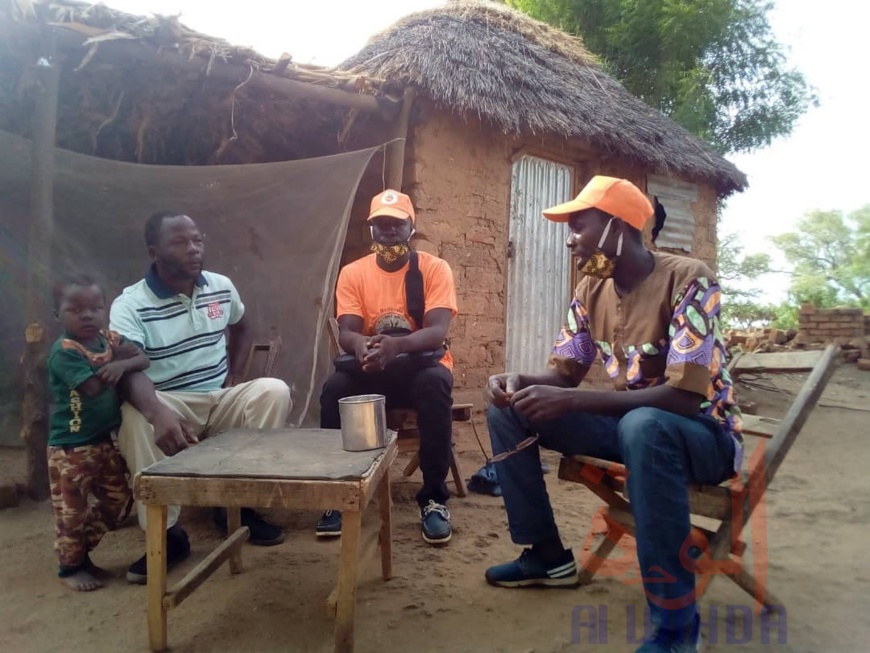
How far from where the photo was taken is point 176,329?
273 cm

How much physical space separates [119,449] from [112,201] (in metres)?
1.89

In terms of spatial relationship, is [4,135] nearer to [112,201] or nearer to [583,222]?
[112,201]

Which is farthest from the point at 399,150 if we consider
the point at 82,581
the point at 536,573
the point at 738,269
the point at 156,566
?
the point at 738,269

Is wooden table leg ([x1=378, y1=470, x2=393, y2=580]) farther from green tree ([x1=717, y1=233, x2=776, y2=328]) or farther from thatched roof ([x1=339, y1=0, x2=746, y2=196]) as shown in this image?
green tree ([x1=717, y1=233, x2=776, y2=328])

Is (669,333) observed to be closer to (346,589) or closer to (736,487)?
(736,487)

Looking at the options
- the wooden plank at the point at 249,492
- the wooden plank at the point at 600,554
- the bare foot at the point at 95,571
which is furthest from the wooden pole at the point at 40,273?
the wooden plank at the point at 600,554

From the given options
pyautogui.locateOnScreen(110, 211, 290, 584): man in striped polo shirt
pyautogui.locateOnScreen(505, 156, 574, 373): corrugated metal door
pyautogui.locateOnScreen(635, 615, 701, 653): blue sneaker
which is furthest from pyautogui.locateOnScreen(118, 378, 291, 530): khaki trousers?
pyautogui.locateOnScreen(505, 156, 574, 373): corrugated metal door

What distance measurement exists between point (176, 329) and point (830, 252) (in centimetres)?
3412

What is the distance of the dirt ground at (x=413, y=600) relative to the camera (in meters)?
1.90

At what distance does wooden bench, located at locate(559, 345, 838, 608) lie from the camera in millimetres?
1844

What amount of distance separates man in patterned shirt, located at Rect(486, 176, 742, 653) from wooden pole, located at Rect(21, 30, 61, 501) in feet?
8.05

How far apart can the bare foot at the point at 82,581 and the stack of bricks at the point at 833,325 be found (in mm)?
9866

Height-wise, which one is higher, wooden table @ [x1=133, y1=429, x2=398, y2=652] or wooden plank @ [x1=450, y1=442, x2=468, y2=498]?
wooden table @ [x1=133, y1=429, x2=398, y2=652]

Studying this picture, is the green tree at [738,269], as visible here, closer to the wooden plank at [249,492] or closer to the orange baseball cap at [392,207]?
the orange baseball cap at [392,207]
